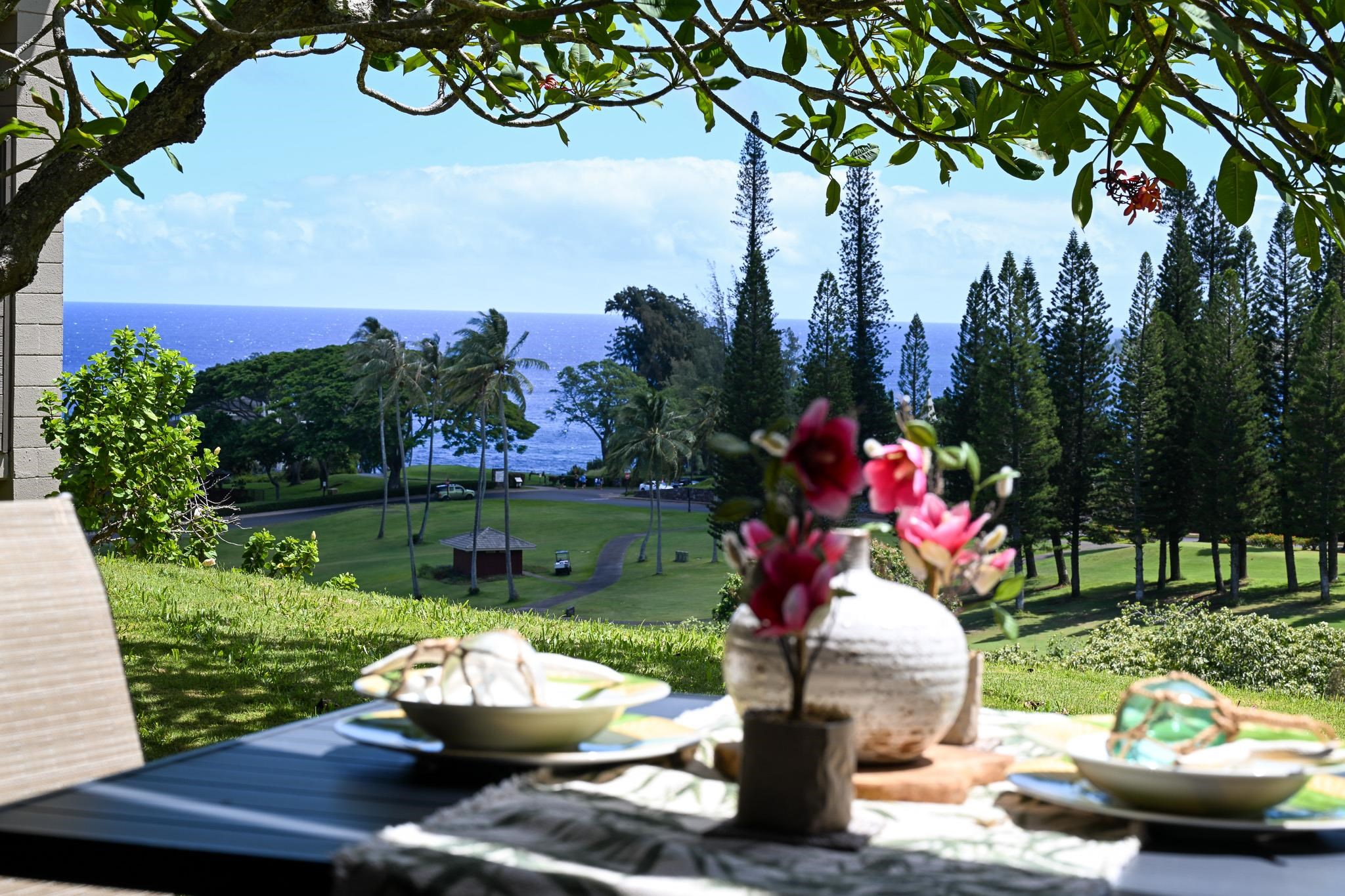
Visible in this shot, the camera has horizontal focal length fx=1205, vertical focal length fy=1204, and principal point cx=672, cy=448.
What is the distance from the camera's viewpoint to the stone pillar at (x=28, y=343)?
686 centimetres

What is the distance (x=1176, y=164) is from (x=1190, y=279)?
33.2 metres

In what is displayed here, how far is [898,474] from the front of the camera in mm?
1062

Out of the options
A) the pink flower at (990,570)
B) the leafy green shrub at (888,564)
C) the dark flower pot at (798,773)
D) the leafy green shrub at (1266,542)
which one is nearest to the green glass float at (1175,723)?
the pink flower at (990,570)

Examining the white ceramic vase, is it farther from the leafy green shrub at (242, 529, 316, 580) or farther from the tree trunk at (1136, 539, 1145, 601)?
the tree trunk at (1136, 539, 1145, 601)

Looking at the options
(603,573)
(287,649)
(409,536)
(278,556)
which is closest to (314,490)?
(409,536)

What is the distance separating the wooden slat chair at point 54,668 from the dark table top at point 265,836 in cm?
35

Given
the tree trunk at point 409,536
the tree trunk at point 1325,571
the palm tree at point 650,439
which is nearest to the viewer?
the tree trunk at point 1325,571

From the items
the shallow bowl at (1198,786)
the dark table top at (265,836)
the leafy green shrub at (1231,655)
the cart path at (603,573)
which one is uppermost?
the shallow bowl at (1198,786)

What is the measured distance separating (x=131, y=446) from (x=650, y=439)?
39.1 meters

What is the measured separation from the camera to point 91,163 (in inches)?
99.6

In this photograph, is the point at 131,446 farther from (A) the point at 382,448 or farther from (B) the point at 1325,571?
(A) the point at 382,448

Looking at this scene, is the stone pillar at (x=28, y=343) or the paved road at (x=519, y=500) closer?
the stone pillar at (x=28, y=343)

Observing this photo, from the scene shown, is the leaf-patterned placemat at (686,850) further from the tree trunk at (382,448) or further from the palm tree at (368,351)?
the palm tree at (368,351)

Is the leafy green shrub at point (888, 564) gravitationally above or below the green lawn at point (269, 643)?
below
